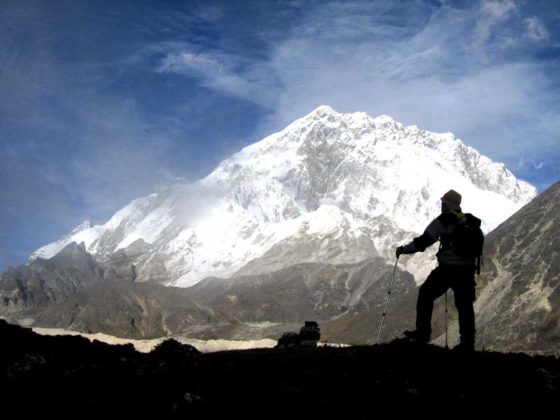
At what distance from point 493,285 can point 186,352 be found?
109 metres

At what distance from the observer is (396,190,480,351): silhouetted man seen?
14.4m

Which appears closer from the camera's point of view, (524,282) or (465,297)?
(465,297)

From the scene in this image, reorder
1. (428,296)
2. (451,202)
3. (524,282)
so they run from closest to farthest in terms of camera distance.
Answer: (428,296) → (451,202) → (524,282)

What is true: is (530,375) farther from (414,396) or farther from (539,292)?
(539,292)

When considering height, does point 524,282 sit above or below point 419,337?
above

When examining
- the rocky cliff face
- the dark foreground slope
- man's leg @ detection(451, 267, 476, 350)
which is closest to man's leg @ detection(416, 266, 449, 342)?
man's leg @ detection(451, 267, 476, 350)

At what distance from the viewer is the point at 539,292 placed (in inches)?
4097

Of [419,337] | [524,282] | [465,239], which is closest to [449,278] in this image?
[465,239]

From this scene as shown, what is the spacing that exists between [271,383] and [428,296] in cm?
418

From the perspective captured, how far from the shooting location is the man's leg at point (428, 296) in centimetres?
1460

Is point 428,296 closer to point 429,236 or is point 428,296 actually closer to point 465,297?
point 465,297

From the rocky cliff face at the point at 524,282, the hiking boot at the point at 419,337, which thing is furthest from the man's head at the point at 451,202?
the rocky cliff face at the point at 524,282

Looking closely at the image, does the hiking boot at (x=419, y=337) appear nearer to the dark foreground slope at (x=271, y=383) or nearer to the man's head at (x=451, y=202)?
the dark foreground slope at (x=271, y=383)

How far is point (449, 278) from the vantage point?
571 inches
